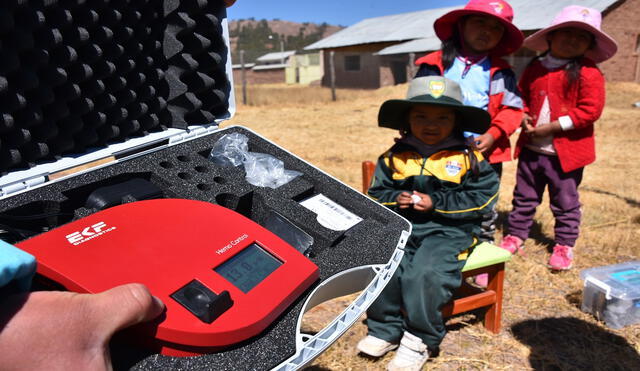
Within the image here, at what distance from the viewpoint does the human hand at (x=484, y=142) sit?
2.94 metres

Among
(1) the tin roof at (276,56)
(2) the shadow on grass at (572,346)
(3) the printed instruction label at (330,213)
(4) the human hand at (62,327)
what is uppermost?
(1) the tin roof at (276,56)

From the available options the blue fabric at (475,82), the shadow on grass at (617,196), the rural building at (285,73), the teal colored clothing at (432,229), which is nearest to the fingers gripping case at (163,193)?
the teal colored clothing at (432,229)

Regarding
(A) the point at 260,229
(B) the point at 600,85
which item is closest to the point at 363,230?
(A) the point at 260,229

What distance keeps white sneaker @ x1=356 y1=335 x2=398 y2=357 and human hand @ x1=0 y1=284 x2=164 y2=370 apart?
6.30ft

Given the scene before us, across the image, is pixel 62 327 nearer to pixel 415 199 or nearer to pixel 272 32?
pixel 415 199

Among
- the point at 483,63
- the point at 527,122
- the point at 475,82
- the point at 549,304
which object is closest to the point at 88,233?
the point at 475,82

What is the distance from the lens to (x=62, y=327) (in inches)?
32.9

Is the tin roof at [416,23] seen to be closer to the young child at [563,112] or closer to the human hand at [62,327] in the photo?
the young child at [563,112]

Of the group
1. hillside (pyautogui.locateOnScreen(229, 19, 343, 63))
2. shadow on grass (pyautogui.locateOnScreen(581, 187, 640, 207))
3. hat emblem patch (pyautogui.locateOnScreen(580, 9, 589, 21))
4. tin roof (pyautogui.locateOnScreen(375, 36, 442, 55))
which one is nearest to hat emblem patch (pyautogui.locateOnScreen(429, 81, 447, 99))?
hat emblem patch (pyautogui.locateOnScreen(580, 9, 589, 21))

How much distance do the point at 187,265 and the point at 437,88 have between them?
1745mm

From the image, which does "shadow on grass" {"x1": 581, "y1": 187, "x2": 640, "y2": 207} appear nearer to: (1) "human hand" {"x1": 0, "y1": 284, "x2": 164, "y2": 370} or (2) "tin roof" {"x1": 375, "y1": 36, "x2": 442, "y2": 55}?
(1) "human hand" {"x1": 0, "y1": 284, "x2": 164, "y2": 370}

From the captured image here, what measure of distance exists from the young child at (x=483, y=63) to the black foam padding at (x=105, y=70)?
5.15ft

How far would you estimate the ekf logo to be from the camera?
1.13 metres

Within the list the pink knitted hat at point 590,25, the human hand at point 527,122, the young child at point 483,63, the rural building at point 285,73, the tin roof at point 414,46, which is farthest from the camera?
the rural building at point 285,73
